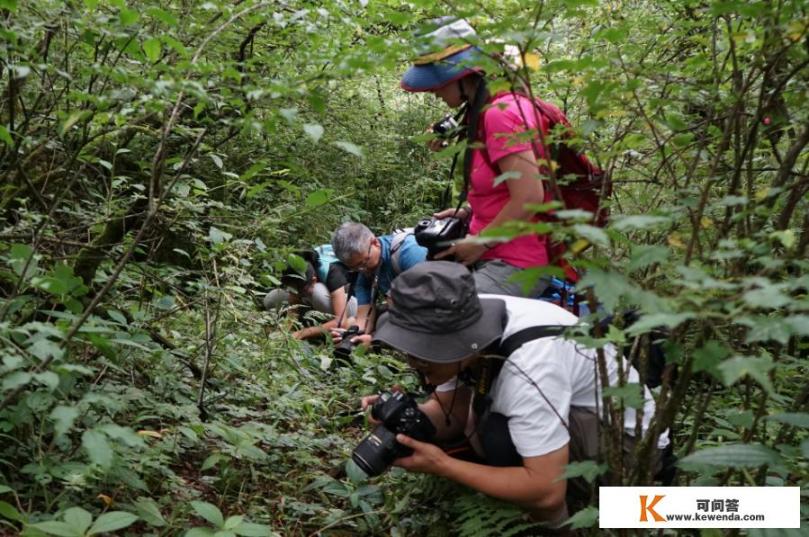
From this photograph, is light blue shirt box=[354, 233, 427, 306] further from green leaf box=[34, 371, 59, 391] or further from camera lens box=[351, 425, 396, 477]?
green leaf box=[34, 371, 59, 391]

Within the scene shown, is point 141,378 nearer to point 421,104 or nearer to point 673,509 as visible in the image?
point 673,509

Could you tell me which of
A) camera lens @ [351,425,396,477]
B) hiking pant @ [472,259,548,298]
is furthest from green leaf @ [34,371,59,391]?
hiking pant @ [472,259,548,298]

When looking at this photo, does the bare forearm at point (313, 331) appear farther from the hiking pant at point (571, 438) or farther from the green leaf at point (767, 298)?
the green leaf at point (767, 298)

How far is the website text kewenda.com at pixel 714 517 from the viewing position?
1956 mm

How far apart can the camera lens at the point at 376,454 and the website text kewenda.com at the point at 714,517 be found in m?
0.99

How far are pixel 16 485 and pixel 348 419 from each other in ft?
5.57

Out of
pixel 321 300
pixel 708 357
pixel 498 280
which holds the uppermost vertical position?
pixel 708 357

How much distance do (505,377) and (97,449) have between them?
1320mm

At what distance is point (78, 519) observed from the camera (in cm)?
207

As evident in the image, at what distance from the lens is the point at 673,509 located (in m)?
2.07

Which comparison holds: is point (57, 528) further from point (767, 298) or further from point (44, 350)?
point (767, 298)

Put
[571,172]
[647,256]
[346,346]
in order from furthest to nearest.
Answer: [346,346], [571,172], [647,256]

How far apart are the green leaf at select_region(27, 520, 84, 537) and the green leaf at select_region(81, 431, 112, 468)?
1.02 feet

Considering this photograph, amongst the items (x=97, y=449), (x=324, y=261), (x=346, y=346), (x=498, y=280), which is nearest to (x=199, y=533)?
(x=97, y=449)
